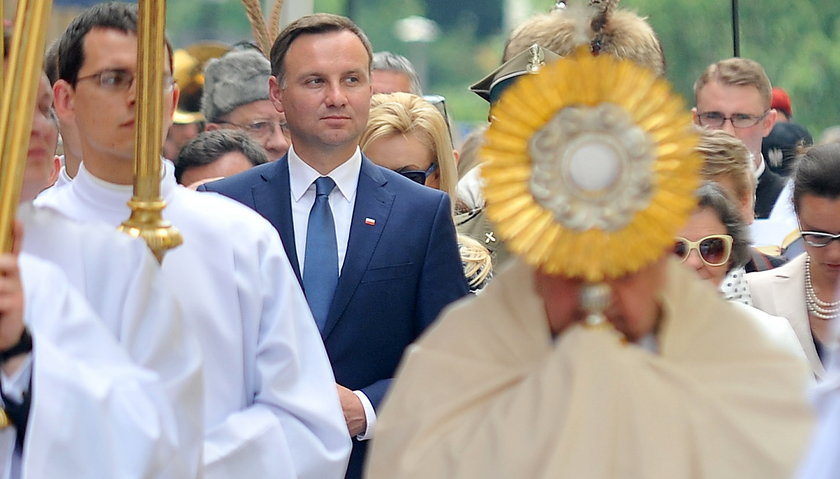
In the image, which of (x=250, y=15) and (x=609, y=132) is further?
(x=250, y=15)

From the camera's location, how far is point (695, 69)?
8.92m

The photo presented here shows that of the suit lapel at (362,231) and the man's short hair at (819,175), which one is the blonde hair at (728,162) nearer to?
the man's short hair at (819,175)

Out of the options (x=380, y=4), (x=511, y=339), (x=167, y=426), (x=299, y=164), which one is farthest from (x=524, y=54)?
(x=380, y=4)

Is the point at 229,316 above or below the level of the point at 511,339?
below

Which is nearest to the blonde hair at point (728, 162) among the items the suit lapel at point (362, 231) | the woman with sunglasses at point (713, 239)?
the woman with sunglasses at point (713, 239)

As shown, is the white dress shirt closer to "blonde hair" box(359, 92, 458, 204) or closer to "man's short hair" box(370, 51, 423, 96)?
"blonde hair" box(359, 92, 458, 204)

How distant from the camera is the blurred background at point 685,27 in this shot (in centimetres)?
797

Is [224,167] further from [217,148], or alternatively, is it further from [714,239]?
[714,239]

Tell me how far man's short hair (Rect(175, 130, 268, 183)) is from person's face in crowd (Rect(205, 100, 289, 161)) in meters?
0.53

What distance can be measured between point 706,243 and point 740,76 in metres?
2.24

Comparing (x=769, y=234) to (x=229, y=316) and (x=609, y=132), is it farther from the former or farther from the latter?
(x=609, y=132)

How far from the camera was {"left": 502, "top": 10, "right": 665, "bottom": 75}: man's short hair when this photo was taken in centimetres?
499

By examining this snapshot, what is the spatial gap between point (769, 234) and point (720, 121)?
1.89ft

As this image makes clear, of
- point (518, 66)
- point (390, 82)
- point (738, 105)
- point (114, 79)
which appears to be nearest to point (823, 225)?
point (518, 66)
